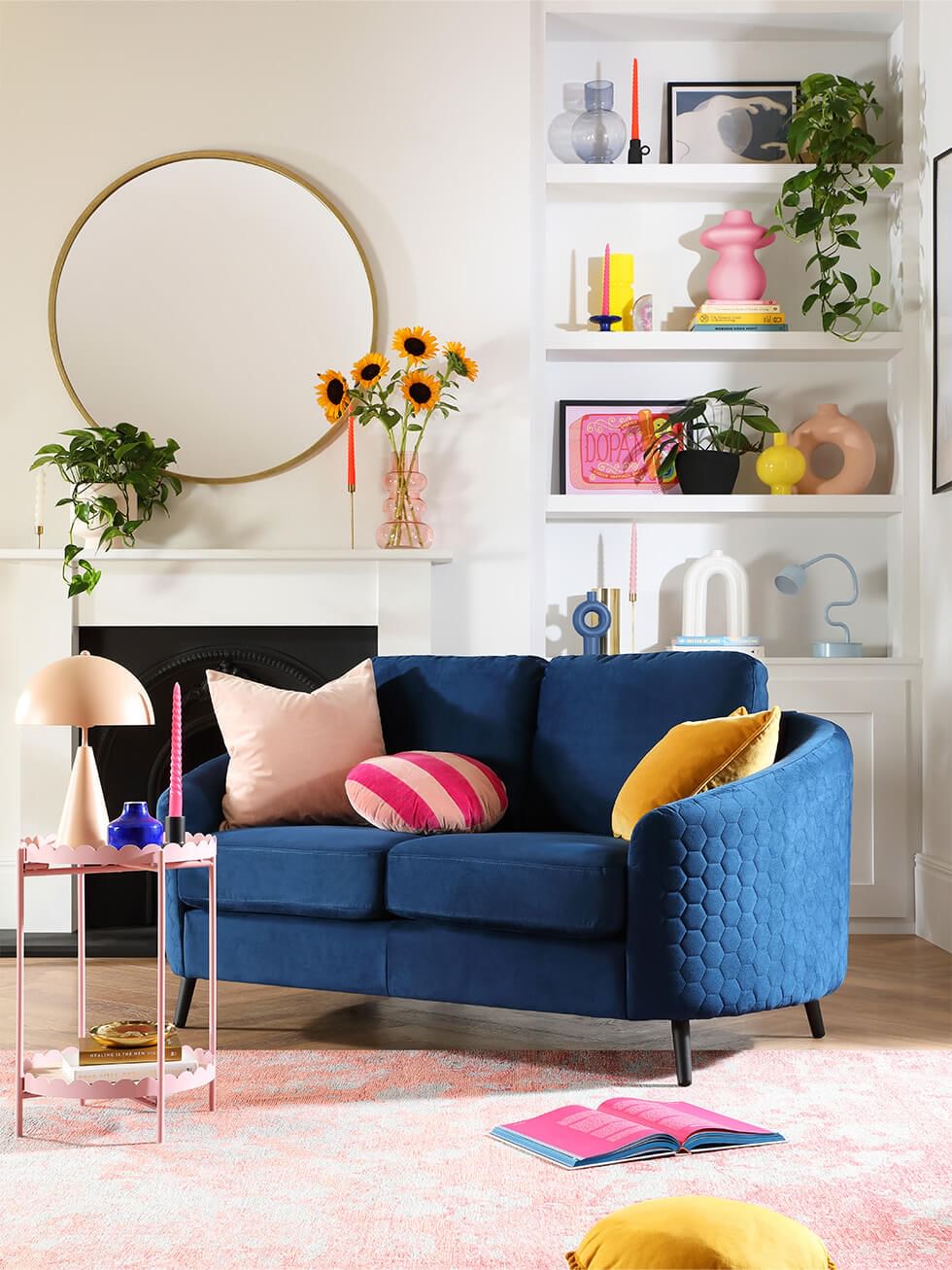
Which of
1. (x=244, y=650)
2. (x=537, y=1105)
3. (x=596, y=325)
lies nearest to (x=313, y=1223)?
(x=537, y=1105)

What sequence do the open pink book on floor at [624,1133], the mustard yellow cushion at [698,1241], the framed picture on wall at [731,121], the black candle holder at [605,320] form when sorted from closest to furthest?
1. the mustard yellow cushion at [698,1241]
2. the open pink book on floor at [624,1133]
3. the black candle holder at [605,320]
4. the framed picture on wall at [731,121]

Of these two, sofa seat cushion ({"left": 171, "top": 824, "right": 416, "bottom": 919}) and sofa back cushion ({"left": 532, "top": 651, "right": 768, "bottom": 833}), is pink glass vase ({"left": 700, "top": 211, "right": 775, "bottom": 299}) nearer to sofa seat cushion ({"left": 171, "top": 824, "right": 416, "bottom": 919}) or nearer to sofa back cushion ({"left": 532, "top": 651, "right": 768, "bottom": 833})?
sofa back cushion ({"left": 532, "top": 651, "right": 768, "bottom": 833})

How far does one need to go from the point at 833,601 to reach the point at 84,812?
3.04 metres

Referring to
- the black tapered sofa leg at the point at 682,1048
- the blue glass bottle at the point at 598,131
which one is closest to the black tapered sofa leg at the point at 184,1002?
the black tapered sofa leg at the point at 682,1048

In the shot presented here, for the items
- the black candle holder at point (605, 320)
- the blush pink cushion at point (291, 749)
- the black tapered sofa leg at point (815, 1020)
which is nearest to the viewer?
the black tapered sofa leg at point (815, 1020)

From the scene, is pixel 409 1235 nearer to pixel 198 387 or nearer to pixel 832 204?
pixel 198 387

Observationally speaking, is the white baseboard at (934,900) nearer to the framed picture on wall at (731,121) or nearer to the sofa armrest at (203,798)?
the sofa armrest at (203,798)

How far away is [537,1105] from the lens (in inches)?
99.1

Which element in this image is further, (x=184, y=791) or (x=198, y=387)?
(x=198, y=387)

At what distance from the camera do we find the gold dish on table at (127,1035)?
97.2 inches

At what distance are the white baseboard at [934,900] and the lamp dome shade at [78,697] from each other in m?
2.71

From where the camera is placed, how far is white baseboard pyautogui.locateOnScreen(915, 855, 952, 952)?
13.6 ft

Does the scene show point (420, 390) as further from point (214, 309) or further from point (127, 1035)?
point (127, 1035)

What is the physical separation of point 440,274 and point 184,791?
210cm
